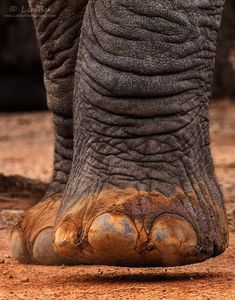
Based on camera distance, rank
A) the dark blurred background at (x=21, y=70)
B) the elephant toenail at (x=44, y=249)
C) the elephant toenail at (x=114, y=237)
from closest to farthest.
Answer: the elephant toenail at (x=114, y=237)
the elephant toenail at (x=44, y=249)
the dark blurred background at (x=21, y=70)

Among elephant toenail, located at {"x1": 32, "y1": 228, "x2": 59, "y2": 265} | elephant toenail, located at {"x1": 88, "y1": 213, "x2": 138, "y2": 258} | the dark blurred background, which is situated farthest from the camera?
the dark blurred background

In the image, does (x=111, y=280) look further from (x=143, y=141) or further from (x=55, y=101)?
(x=55, y=101)

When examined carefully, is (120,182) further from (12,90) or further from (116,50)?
(12,90)

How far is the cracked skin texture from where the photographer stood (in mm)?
2684

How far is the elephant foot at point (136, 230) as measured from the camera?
2686mm

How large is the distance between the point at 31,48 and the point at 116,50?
288 inches

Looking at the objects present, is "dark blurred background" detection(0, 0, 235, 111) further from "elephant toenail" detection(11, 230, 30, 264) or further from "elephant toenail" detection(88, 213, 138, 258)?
"elephant toenail" detection(88, 213, 138, 258)

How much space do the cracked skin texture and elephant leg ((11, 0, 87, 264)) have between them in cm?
47

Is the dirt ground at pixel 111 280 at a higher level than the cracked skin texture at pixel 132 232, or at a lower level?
lower

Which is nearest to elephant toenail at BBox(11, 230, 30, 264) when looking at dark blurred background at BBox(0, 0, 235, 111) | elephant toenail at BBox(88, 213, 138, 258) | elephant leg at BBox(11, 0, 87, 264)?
elephant leg at BBox(11, 0, 87, 264)

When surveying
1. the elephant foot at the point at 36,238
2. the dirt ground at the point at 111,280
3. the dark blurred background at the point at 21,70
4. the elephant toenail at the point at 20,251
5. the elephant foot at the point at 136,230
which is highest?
the elephant foot at the point at 136,230

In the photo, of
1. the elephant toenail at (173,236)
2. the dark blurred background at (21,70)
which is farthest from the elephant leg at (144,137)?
the dark blurred background at (21,70)

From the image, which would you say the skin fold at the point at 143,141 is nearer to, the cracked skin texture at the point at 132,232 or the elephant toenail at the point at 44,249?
A: the cracked skin texture at the point at 132,232

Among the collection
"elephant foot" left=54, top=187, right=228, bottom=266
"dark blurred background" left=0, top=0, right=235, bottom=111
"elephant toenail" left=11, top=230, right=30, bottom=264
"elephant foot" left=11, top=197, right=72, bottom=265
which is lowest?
"dark blurred background" left=0, top=0, right=235, bottom=111
